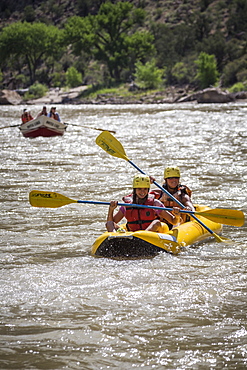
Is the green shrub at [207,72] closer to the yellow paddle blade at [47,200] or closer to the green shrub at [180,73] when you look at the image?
the green shrub at [180,73]

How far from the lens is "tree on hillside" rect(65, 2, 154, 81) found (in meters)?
65.6

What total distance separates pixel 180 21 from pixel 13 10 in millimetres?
69556

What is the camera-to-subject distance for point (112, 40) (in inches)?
2694

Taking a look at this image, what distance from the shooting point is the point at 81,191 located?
9.72 m

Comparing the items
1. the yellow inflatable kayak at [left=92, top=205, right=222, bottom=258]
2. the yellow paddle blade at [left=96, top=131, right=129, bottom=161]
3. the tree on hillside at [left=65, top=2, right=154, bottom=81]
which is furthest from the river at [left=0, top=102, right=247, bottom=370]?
the tree on hillside at [left=65, top=2, right=154, bottom=81]

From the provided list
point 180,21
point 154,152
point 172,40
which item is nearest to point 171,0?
point 180,21

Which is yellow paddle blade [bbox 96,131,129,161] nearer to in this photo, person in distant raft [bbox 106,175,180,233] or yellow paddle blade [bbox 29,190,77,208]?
yellow paddle blade [bbox 29,190,77,208]

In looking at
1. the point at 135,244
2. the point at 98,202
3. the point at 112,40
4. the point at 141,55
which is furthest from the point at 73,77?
the point at 135,244

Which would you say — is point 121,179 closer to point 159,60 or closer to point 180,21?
point 159,60

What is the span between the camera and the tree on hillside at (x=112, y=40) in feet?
215

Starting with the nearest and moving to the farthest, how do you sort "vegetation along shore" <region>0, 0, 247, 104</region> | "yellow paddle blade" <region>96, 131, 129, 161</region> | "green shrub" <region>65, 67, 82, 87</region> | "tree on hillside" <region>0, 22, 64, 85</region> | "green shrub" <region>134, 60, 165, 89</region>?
"yellow paddle blade" <region>96, 131, 129, 161</region>, "vegetation along shore" <region>0, 0, 247, 104</region>, "green shrub" <region>134, 60, 165, 89</region>, "green shrub" <region>65, 67, 82, 87</region>, "tree on hillside" <region>0, 22, 64, 85</region>

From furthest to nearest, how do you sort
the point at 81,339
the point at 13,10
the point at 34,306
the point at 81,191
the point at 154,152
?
the point at 13,10 → the point at 154,152 → the point at 81,191 → the point at 34,306 → the point at 81,339

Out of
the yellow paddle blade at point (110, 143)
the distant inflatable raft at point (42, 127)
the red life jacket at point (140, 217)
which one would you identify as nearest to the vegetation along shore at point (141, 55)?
the distant inflatable raft at point (42, 127)

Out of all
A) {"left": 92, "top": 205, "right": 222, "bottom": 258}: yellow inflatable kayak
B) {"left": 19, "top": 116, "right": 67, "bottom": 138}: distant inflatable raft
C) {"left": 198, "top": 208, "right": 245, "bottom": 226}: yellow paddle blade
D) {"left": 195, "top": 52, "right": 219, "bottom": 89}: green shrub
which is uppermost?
{"left": 195, "top": 52, "right": 219, "bottom": 89}: green shrub
